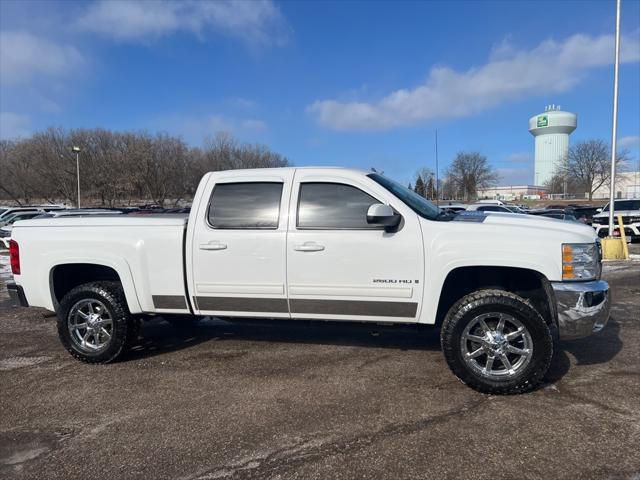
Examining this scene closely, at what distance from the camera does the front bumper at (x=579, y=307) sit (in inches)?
148

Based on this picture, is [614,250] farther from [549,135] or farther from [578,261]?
[549,135]

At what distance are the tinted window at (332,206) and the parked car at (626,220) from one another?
47.8 feet

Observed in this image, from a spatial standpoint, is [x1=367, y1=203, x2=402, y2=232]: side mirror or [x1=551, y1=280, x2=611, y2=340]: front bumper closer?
[x1=551, y1=280, x2=611, y2=340]: front bumper

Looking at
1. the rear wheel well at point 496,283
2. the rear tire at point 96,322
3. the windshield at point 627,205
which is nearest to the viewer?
the rear wheel well at point 496,283

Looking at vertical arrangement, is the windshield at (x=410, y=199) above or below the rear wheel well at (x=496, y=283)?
above

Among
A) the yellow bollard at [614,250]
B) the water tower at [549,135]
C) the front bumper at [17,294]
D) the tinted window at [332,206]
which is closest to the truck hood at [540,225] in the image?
the tinted window at [332,206]

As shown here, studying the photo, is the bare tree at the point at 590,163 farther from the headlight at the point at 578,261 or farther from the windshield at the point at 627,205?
the headlight at the point at 578,261

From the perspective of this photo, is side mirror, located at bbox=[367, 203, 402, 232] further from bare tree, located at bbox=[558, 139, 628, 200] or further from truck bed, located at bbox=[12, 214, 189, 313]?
bare tree, located at bbox=[558, 139, 628, 200]

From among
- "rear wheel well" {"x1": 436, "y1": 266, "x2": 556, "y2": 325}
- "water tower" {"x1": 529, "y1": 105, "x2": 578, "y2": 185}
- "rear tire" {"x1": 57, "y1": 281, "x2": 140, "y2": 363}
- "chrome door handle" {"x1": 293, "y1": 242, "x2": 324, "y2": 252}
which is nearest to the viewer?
"chrome door handle" {"x1": 293, "y1": 242, "x2": 324, "y2": 252}

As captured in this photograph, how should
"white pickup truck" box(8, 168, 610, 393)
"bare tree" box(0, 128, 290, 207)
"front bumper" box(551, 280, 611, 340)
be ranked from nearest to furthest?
"front bumper" box(551, 280, 611, 340) → "white pickup truck" box(8, 168, 610, 393) → "bare tree" box(0, 128, 290, 207)

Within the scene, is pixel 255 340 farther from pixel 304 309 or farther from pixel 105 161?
pixel 105 161

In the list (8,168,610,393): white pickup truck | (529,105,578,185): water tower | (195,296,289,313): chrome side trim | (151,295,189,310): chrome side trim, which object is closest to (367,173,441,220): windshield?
(8,168,610,393): white pickup truck

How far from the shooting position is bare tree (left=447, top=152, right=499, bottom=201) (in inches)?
2670

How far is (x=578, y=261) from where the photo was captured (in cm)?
383
